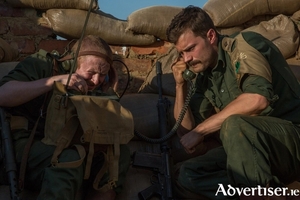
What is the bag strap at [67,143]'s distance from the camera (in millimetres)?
2936

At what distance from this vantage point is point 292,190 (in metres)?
3.04

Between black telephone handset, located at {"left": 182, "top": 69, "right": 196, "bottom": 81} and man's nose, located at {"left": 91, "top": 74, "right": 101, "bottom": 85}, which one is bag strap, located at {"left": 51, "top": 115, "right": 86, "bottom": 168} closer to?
man's nose, located at {"left": 91, "top": 74, "right": 101, "bottom": 85}

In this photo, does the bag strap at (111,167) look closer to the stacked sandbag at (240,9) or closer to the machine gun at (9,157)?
the machine gun at (9,157)

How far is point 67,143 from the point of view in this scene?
3035 millimetres

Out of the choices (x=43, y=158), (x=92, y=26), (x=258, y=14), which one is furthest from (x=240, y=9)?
(x=43, y=158)

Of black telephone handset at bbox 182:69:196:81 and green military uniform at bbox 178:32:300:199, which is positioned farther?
black telephone handset at bbox 182:69:196:81

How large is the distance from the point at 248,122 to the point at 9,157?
1163mm

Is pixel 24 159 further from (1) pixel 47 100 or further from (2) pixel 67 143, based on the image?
(1) pixel 47 100

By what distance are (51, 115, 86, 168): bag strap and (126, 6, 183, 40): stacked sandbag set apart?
1.70 meters

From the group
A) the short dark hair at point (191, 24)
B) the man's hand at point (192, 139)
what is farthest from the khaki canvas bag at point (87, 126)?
the short dark hair at point (191, 24)

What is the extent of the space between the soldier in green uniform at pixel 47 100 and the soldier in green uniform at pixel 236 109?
1.38 feet

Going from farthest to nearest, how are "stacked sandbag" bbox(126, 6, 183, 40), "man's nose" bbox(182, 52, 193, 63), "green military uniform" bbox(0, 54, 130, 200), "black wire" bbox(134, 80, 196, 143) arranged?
"stacked sandbag" bbox(126, 6, 183, 40) → "black wire" bbox(134, 80, 196, 143) → "man's nose" bbox(182, 52, 193, 63) → "green military uniform" bbox(0, 54, 130, 200)

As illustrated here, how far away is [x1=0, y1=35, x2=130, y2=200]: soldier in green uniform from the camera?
2896mm

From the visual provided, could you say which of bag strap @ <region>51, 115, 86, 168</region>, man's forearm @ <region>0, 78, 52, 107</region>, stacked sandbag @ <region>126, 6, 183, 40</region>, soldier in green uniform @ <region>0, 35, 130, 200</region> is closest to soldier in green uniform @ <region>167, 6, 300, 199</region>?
soldier in green uniform @ <region>0, 35, 130, 200</region>
